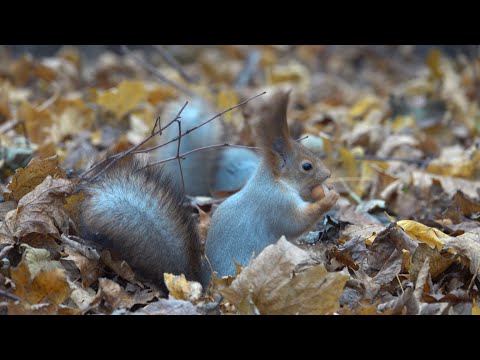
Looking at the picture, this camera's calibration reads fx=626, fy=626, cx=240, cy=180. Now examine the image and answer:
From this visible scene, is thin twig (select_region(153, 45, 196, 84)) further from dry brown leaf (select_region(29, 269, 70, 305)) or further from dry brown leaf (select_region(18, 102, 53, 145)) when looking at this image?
dry brown leaf (select_region(29, 269, 70, 305))

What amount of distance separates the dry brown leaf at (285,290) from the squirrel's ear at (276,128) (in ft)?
2.16

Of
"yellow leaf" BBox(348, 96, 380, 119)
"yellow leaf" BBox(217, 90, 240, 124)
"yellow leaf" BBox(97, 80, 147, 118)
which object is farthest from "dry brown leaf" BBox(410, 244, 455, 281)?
"yellow leaf" BBox(348, 96, 380, 119)

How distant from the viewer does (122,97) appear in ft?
14.9

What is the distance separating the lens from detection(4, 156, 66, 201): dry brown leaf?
2525 millimetres

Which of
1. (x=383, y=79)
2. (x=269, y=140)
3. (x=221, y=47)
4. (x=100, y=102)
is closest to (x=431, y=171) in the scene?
(x=269, y=140)

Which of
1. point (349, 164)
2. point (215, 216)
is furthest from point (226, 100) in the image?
point (215, 216)

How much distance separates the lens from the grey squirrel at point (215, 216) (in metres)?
2.19

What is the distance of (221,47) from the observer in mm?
8242

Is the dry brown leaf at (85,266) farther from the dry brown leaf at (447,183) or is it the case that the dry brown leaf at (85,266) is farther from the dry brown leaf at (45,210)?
the dry brown leaf at (447,183)

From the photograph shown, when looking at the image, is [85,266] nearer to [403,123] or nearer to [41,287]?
[41,287]

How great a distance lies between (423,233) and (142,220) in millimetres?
1181

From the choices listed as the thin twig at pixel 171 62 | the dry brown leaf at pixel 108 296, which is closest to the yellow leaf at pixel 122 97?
the thin twig at pixel 171 62
